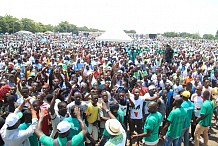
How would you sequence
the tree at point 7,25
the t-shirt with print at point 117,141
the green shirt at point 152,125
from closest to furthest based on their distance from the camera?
the t-shirt with print at point 117,141
the green shirt at point 152,125
the tree at point 7,25

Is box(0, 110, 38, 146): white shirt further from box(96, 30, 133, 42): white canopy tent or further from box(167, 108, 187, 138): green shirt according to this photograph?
box(96, 30, 133, 42): white canopy tent

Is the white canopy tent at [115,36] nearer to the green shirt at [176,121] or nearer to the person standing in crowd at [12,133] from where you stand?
the green shirt at [176,121]

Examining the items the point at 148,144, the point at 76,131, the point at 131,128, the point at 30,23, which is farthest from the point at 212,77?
the point at 30,23

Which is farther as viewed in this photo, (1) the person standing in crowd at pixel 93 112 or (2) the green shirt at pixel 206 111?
(2) the green shirt at pixel 206 111

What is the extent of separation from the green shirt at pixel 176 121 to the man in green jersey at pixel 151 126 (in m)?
0.50

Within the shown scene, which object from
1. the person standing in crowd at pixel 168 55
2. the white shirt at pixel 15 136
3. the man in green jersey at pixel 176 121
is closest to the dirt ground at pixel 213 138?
the man in green jersey at pixel 176 121

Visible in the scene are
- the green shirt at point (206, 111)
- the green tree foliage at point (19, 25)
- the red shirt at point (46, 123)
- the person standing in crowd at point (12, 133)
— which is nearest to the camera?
the person standing in crowd at point (12, 133)

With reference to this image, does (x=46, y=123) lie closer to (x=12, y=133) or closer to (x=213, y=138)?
(x=12, y=133)

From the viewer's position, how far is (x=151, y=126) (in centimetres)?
402

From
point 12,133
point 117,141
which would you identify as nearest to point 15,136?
point 12,133

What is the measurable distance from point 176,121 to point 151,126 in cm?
80

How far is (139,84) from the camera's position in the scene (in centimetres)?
671

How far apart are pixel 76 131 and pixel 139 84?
3.34 m

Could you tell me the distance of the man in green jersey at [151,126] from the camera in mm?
4021
